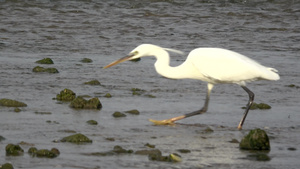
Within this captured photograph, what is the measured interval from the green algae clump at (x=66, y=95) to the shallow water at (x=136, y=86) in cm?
29

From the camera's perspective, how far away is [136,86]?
34.2 feet

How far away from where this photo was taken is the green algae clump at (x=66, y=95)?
360 inches

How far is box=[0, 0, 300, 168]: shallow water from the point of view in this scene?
693cm

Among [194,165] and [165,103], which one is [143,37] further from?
[194,165]

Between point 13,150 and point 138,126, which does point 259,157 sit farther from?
point 13,150

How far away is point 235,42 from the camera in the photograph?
15.6 meters

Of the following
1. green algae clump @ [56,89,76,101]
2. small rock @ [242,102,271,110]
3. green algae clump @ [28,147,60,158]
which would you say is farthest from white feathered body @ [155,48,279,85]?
green algae clump @ [28,147,60,158]

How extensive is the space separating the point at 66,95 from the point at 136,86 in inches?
61.3

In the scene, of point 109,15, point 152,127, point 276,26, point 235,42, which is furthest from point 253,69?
point 109,15

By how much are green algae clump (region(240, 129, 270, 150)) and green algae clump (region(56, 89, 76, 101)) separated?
294cm

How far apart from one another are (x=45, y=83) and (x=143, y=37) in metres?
5.93

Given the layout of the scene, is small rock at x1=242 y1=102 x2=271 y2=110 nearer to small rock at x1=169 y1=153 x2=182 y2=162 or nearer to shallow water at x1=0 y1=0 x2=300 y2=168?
shallow water at x1=0 y1=0 x2=300 y2=168

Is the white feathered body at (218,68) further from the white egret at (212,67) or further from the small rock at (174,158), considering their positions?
the small rock at (174,158)

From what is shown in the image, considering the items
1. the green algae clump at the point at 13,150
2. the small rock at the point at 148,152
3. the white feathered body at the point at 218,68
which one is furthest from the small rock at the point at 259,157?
the green algae clump at the point at 13,150
